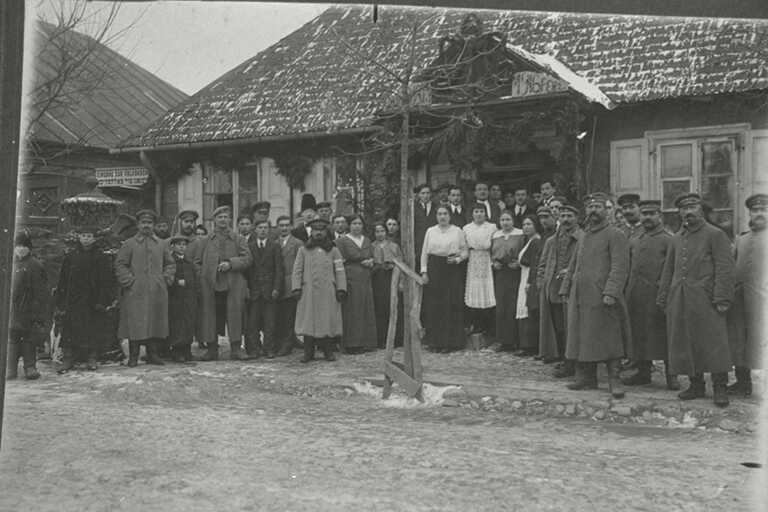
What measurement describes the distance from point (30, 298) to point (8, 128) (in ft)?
23.3

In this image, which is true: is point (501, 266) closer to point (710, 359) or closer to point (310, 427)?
point (710, 359)

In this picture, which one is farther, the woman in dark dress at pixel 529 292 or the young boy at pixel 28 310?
the woman in dark dress at pixel 529 292

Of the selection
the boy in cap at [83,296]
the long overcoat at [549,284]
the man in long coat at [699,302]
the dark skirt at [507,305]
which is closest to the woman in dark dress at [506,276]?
the dark skirt at [507,305]

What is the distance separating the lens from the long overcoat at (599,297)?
752 centimetres

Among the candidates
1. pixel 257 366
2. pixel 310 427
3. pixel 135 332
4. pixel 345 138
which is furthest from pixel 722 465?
pixel 345 138

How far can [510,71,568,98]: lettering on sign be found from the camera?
1221cm

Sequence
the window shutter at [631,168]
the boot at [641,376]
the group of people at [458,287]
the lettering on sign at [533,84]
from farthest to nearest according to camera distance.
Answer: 1. the window shutter at [631,168]
2. the lettering on sign at [533,84]
3. the boot at [641,376]
4. the group of people at [458,287]

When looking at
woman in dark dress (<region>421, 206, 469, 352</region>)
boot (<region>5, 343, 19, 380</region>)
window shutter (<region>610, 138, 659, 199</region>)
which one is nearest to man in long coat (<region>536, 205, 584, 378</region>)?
woman in dark dress (<region>421, 206, 469, 352</region>)

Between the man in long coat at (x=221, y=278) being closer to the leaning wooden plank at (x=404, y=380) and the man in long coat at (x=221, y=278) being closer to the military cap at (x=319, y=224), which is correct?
the military cap at (x=319, y=224)

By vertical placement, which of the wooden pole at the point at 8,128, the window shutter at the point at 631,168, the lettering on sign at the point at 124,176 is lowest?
the wooden pole at the point at 8,128

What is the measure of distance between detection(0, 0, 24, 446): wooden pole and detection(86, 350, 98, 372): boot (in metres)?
7.51

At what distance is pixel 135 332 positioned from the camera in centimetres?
966

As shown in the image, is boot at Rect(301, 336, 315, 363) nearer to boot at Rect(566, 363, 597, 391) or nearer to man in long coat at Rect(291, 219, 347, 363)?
man in long coat at Rect(291, 219, 347, 363)

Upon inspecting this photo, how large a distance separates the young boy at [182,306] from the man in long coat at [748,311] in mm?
6328
